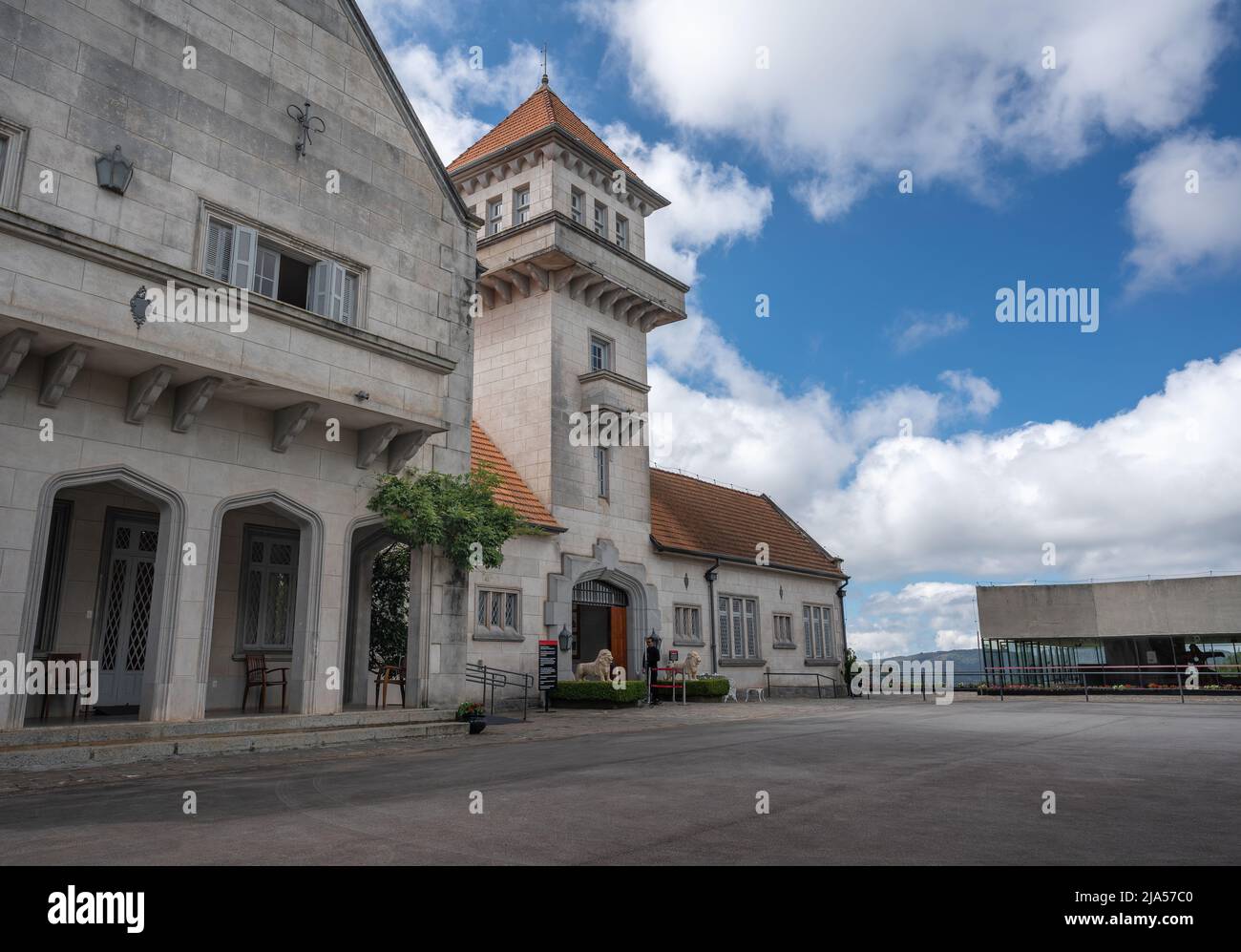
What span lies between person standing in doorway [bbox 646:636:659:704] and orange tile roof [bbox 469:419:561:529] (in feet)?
15.3

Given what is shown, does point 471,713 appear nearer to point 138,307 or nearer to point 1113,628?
point 138,307

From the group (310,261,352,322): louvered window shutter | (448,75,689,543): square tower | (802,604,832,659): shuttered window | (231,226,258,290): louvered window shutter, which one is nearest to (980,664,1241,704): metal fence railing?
(802,604,832,659): shuttered window

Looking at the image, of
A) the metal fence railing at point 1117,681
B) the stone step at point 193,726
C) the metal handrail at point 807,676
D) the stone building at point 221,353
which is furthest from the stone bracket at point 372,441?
the metal fence railing at point 1117,681

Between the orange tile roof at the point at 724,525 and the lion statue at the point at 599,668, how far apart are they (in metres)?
4.91

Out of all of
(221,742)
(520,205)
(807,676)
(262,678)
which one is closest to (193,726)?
(221,742)

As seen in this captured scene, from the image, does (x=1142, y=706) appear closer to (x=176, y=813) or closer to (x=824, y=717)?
(x=824, y=717)

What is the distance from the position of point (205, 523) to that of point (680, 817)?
968 cm

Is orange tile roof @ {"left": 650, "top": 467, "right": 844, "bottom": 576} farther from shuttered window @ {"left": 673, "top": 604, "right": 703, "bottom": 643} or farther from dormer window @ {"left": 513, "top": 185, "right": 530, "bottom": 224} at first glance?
dormer window @ {"left": 513, "top": 185, "right": 530, "bottom": 224}

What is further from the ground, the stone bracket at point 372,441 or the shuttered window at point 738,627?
the stone bracket at point 372,441

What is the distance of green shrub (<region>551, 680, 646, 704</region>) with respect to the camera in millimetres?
21922

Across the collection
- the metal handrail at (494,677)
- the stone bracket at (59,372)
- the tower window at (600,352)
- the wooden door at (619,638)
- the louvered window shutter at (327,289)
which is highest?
the tower window at (600,352)

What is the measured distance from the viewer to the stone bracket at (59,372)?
1104cm

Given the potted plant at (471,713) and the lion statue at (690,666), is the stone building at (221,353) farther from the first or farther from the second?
the lion statue at (690,666)

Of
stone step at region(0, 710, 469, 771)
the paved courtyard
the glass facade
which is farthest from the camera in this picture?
the glass facade
